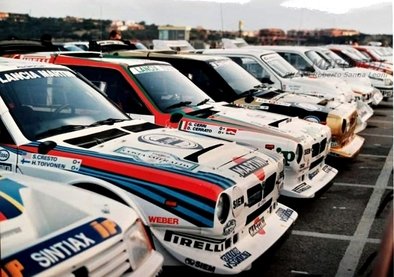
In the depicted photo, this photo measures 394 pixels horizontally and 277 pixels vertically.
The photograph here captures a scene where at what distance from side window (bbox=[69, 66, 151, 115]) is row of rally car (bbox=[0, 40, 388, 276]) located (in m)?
0.01

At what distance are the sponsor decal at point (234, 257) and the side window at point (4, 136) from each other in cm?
167

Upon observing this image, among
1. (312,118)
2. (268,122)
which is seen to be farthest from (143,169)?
(312,118)

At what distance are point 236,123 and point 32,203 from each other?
3.16 metres

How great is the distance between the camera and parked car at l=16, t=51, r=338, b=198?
18.1ft

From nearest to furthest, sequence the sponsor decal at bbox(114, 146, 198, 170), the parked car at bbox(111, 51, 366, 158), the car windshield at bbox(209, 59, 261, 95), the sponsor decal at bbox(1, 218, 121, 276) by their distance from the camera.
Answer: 1. the sponsor decal at bbox(1, 218, 121, 276)
2. the sponsor decal at bbox(114, 146, 198, 170)
3. the parked car at bbox(111, 51, 366, 158)
4. the car windshield at bbox(209, 59, 261, 95)

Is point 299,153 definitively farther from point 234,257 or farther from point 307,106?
point 307,106

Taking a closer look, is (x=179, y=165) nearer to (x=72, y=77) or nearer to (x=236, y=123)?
(x=72, y=77)

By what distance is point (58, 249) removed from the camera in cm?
243

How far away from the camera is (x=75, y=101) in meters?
4.71

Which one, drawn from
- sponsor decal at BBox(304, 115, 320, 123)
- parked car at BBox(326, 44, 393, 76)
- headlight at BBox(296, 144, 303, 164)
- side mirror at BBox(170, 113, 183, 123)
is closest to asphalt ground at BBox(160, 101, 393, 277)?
headlight at BBox(296, 144, 303, 164)

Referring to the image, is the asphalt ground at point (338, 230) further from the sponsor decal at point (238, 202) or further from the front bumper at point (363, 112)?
the front bumper at point (363, 112)

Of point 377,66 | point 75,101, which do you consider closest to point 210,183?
point 75,101

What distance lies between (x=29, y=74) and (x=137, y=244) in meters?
2.10

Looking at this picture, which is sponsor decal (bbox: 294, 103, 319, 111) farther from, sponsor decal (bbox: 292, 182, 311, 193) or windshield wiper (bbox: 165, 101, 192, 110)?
sponsor decal (bbox: 292, 182, 311, 193)
